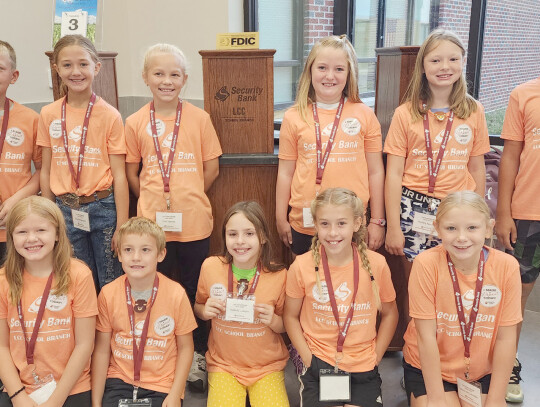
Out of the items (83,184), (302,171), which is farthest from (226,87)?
(83,184)

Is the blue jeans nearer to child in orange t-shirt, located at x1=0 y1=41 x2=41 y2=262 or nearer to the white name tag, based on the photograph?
child in orange t-shirt, located at x1=0 y1=41 x2=41 y2=262

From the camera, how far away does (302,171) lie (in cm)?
227

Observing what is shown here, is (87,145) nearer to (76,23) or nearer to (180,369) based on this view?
(180,369)

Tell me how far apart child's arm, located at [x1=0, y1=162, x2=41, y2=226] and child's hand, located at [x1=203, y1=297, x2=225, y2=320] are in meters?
1.01

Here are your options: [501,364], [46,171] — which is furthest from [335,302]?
[46,171]

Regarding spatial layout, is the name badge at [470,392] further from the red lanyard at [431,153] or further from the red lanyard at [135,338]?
the red lanyard at [135,338]

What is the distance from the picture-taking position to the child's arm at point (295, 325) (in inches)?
80.7

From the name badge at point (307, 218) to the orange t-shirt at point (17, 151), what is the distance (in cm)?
130

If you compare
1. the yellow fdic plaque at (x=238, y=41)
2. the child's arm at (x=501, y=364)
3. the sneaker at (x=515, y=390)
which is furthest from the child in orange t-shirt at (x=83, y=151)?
the sneaker at (x=515, y=390)

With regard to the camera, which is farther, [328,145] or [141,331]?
[328,145]

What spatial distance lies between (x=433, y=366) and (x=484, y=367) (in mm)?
197

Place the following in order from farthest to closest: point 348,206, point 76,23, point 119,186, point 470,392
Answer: point 76,23 < point 119,186 < point 348,206 < point 470,392

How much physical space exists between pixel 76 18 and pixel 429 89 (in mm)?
2149

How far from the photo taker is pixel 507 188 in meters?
2.32
